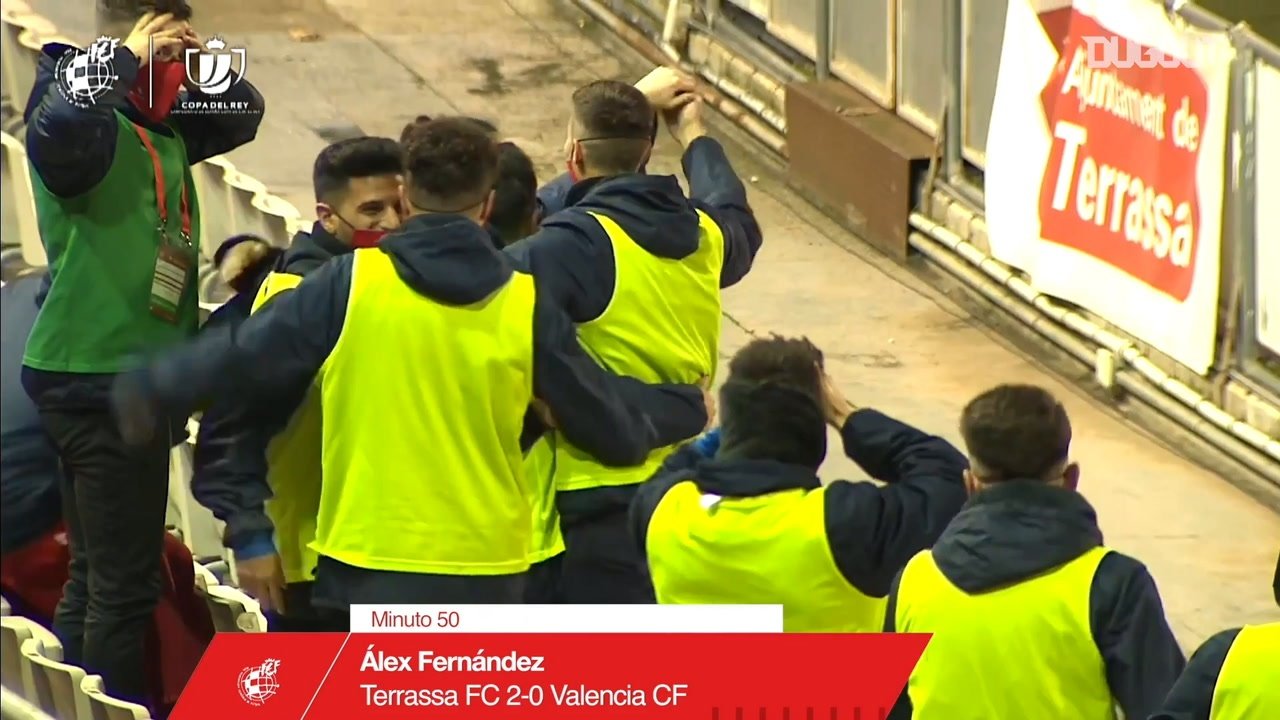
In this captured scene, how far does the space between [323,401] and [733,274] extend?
0.73 m

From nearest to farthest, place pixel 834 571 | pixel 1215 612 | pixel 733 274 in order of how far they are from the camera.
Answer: pixel 834 571
pixel 733 274
pixel 1215 612

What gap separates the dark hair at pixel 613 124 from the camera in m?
3.28

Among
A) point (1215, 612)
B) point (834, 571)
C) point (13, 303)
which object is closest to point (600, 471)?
point (834, 571)

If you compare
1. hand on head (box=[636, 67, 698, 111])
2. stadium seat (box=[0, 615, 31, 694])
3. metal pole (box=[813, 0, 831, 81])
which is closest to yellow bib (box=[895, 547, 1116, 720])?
hand on head (box=[636, 67, 698, 111])

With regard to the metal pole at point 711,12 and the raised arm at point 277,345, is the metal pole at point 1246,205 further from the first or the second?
the raised arm at point 277,345

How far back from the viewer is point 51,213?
11.3 feet

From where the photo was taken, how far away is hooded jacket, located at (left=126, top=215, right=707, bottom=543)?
9.84 feet

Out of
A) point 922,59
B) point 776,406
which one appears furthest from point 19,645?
point 922,59

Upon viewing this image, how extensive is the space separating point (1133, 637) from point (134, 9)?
1.68 metres

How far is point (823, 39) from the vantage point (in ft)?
17.7

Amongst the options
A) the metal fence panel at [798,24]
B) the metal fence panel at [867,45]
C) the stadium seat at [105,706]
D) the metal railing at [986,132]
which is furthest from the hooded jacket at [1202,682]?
the metal fence panel at [867,45]

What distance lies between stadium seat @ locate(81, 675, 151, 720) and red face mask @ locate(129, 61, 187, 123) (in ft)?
2.64

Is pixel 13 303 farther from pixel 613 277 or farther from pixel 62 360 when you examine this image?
pixel 613 277

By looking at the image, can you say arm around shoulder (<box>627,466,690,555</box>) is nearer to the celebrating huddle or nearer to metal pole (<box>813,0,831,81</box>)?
the celebrating huddle
